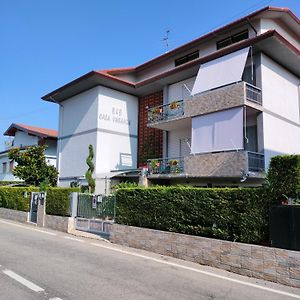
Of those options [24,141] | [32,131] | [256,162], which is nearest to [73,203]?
[256,162]

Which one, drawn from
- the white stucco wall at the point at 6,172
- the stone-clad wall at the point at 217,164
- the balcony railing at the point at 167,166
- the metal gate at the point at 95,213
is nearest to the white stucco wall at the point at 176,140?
the balcony railing at the point at 167,166

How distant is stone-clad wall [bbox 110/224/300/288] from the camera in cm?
726

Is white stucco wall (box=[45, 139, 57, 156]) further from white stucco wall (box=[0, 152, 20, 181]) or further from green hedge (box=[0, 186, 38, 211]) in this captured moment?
green hedge (box=[0, 186, 38, 211])

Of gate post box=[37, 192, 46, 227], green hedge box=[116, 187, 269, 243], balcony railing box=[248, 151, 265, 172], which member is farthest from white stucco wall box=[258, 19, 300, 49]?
gate post box=[37, 192, 46, 227]

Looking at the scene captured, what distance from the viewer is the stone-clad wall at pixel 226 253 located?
23.8 ft

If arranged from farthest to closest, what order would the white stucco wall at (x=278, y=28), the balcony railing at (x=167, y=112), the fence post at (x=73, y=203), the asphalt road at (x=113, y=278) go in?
the balcony railing at (x=167, y=112)
the white stucco wall at (x=278, y=28)
the fence post at (x=73, y=203)
the asphalt road at (x=113, y=278)

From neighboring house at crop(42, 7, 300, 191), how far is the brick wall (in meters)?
0.07

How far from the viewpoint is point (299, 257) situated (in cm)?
711

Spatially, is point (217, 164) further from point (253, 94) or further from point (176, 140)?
point (176, 140)

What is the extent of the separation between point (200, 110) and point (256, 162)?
400cm

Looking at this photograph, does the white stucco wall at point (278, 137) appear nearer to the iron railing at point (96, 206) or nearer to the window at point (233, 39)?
the window at point (233, 39)

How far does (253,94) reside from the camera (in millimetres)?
16812

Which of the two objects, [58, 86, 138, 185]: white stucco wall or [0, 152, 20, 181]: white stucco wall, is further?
[0, 152, 20, 181]: white stucco wall

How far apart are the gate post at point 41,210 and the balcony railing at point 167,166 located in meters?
6.13
